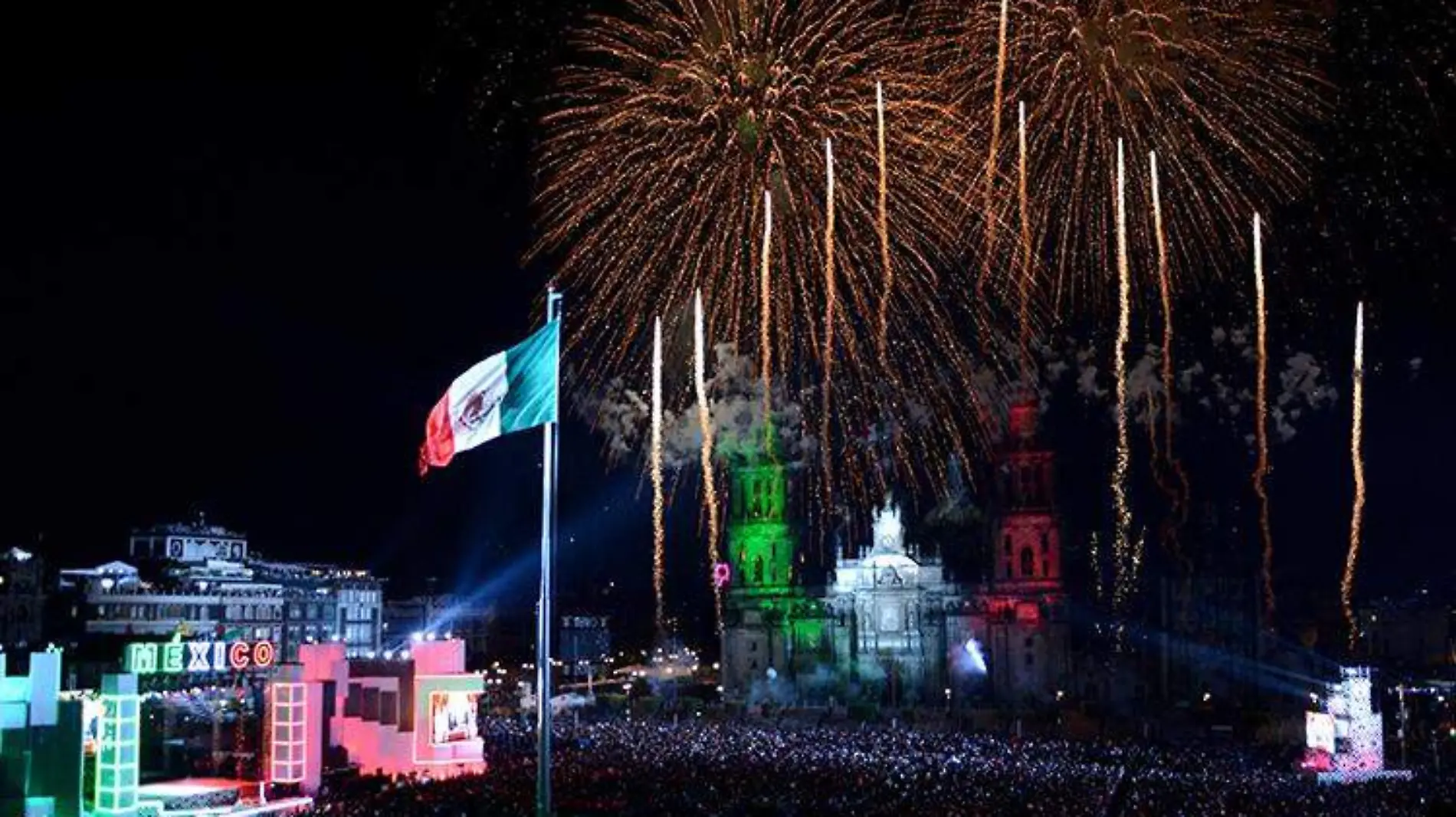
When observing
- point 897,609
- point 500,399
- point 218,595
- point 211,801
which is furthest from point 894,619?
point 500,399

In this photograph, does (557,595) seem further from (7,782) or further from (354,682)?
(7,782)

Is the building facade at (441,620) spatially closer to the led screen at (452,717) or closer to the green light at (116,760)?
the led screen at (452,717)

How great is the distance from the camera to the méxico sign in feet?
123

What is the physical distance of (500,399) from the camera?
2070 centimetres

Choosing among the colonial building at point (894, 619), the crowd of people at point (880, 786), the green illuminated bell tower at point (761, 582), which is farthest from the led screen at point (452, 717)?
the green illuminated bell tower at point (761, 582)

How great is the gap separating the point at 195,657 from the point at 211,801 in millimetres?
8140

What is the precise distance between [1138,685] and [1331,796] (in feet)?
158

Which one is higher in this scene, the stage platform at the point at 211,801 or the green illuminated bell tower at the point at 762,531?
the green illuminated bell tower at the point at 762,531

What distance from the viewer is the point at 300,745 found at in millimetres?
32219

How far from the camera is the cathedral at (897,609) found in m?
73.0

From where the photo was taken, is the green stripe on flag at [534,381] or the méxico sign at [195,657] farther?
the méxico sign at [195,657]

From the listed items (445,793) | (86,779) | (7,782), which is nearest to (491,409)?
(445,793)

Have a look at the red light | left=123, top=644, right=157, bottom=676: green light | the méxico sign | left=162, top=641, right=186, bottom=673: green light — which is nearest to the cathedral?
the méxico sign

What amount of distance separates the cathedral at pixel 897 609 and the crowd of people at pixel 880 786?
102ft
